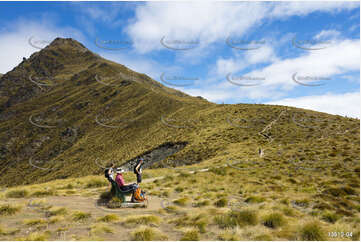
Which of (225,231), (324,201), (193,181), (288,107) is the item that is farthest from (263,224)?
(288,107)

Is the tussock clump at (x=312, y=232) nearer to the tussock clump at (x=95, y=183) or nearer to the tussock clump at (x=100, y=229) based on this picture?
the tussock clump at (x=100, y=229)

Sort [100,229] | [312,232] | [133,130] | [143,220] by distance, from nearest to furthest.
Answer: [312,232]
[100,229]
[143,220]
[133,130]

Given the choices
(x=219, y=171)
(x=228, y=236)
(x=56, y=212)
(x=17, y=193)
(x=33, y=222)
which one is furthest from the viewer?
(x=219, y=171)

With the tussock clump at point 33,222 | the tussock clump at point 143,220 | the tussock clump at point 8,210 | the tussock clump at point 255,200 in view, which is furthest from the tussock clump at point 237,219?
the tussock clump at point 8,210

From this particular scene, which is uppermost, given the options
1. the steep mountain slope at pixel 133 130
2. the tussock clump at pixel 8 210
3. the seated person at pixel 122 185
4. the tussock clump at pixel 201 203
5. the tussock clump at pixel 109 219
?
the steep mountain slope at pixel 133 130

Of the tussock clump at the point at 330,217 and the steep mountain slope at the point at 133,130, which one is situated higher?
the steep mountain slope at the point at 133,130

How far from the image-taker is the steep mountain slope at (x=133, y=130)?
33.3 meters

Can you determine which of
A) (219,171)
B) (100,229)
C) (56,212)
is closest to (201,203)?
(100,229)

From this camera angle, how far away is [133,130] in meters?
81.1

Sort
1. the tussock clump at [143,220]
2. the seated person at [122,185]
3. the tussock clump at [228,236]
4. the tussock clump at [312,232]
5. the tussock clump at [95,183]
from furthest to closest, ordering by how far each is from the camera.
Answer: the tussock clump at [95,183]
the seated person at [122,185]
the tussock clump at [143,220]
the tussock clump at [228,236]
the tussock clump at [312,232]

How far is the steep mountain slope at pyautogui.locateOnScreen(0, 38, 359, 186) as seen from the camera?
33.3 metres

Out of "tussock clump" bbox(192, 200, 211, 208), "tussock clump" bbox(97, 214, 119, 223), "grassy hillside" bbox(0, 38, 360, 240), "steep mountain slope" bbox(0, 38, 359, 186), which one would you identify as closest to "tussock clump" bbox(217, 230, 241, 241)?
"grassy hillside" bbox(0, 38, 360, 240)

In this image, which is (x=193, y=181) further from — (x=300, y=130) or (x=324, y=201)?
(x=300, y=130)

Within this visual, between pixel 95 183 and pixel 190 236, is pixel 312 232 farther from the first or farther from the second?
pixel 95 183
